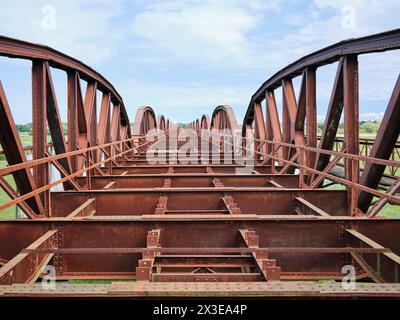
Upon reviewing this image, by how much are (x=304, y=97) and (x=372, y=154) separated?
4203 mm

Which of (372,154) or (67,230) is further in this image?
(372,154)

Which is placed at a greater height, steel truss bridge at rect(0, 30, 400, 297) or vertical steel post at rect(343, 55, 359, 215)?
vertical steel post at rect(343, 55, 359, 215)

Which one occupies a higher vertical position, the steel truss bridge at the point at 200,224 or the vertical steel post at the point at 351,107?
the vertical steel post at the point at 351,107

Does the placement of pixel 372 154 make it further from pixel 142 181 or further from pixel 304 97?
pixel 142 181

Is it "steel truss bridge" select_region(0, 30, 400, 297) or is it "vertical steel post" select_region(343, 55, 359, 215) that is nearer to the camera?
"steel truss bridge" select_region(0, 30, 400, 297)

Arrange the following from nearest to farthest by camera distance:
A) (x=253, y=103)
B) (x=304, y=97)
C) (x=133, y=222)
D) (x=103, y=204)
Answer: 1. (x=133, y=222)
2. (x=103, y=204)
3. (x=304, y=97)
4. (x=253, y=103)

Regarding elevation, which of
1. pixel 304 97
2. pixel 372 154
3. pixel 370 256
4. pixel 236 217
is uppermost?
pixel 304 97

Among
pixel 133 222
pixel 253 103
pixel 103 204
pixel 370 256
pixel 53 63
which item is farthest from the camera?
pixel 253 103

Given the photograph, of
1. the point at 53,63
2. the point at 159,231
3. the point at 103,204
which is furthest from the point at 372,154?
the point at 53,63

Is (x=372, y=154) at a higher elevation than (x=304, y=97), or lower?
lower

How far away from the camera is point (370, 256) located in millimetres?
5438

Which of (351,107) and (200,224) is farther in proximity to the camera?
(351,107)

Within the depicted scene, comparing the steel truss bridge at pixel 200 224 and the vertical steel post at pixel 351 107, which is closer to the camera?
the steel truss bridge at pixel 200 224

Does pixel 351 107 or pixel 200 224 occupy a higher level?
pixel 351 107
